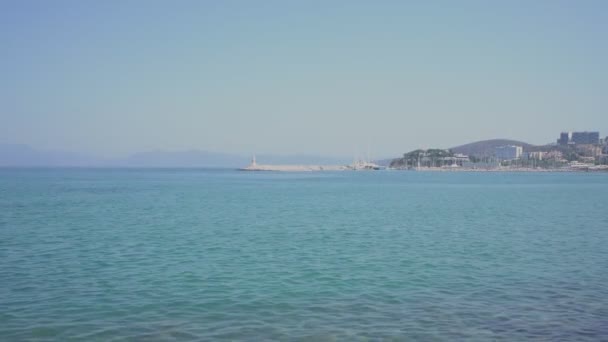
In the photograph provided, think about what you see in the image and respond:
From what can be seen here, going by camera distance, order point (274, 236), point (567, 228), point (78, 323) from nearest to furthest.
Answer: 1. point (78, 323)
2. point (274, 236)
3. point (567, 228)

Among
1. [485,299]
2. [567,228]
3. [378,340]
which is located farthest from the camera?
[567,228]

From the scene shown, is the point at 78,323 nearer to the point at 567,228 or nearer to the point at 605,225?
the point at 567,228

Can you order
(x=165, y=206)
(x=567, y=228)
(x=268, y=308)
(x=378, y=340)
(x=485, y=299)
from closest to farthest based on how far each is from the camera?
(x=378, y=340)
(x=268, y=308)
(x=485, y=299)
(x=567, y=228)
(x=165, y=206)

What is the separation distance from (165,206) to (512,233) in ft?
94.6

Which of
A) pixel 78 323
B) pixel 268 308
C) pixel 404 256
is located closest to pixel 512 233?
pixel 404 256

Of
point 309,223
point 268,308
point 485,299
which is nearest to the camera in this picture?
point 268,308

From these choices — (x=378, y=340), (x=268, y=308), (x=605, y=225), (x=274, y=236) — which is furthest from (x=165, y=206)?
(x=378, y=340)

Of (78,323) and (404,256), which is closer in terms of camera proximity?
(78,323)

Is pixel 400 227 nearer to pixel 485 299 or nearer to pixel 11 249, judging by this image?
pixel 485 299

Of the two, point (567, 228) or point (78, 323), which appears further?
point (567, 228)

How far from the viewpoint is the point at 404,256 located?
20203 millimetres

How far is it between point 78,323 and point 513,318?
30.2 feet

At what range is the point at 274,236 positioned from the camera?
26.2m

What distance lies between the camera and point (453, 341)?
34.5ft
